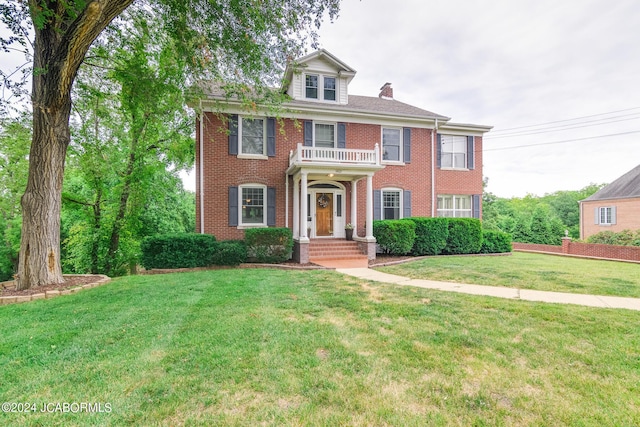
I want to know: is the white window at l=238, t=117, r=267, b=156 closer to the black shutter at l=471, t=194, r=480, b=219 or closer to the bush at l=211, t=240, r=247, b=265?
the bush at l=211, t=240, r=247, b=265

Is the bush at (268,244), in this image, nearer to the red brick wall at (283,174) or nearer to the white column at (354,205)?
the red brick wall at (283,174)

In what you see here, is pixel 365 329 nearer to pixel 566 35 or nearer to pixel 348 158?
pixel 348 158

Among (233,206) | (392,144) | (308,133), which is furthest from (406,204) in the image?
(233,206)

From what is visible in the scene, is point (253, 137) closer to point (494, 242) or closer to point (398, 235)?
point (398, 235)

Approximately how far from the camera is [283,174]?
490 inches

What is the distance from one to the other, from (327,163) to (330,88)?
Answer: 4.71m

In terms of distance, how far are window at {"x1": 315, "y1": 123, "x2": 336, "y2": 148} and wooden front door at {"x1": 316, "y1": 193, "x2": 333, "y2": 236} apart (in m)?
2.29

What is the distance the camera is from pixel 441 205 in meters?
14.8

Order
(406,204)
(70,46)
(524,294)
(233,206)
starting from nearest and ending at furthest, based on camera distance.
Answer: (524,294) < (70,46) < (233,206) < (406,204)

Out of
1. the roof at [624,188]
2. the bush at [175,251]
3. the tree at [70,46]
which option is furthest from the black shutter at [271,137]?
the roof at [624,188]

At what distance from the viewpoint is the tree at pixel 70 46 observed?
592 cm

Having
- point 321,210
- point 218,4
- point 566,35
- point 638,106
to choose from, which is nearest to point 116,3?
point 218,4

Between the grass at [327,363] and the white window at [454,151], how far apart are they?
36.7ft

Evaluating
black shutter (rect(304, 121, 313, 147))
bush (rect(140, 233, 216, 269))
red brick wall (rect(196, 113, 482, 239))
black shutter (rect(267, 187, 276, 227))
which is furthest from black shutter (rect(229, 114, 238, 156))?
bush (rect(140, 233, 216, 269))
